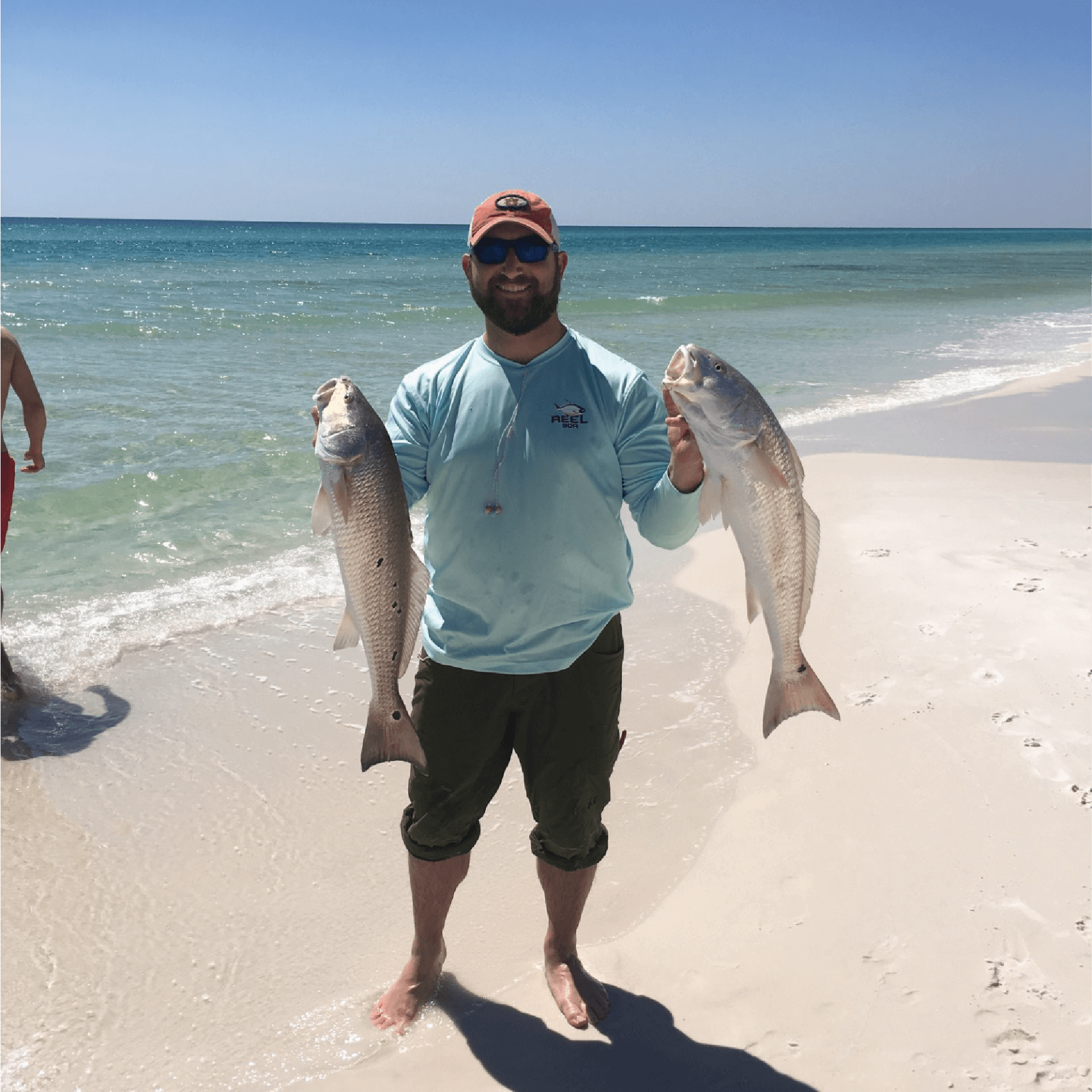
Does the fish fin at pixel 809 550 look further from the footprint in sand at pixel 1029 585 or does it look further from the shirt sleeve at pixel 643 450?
the footprint in sand at pixel 1029 585

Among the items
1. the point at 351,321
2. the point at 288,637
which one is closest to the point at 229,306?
the point at 351,321

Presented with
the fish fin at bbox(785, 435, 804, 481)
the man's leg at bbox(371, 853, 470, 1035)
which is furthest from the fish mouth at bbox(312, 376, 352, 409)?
the man's leg at bbox(371, 853, 470, 1035)

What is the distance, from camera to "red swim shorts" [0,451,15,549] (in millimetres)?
5359

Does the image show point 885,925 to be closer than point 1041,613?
Yes

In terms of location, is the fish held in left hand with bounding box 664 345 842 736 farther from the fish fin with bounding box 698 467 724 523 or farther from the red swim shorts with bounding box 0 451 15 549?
the red swim shorts with bounding box 0 451 15 549

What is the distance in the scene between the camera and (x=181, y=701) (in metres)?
5.38

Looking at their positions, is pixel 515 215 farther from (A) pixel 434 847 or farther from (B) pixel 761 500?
(A) pixel 434 847

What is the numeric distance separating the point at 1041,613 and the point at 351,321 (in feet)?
76.1

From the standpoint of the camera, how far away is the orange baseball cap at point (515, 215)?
2.78m

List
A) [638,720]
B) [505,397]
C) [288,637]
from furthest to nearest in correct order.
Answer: [288,637]
[638,720]
[505,397]

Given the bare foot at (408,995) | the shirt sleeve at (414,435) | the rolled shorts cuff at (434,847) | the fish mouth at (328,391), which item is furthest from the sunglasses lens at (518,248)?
the bare foot at (408,995)

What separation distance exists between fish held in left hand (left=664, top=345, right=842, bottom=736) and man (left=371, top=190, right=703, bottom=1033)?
0.24 metres

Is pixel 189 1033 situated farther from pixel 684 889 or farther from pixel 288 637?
pixel 288 637

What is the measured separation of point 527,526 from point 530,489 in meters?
0.10
